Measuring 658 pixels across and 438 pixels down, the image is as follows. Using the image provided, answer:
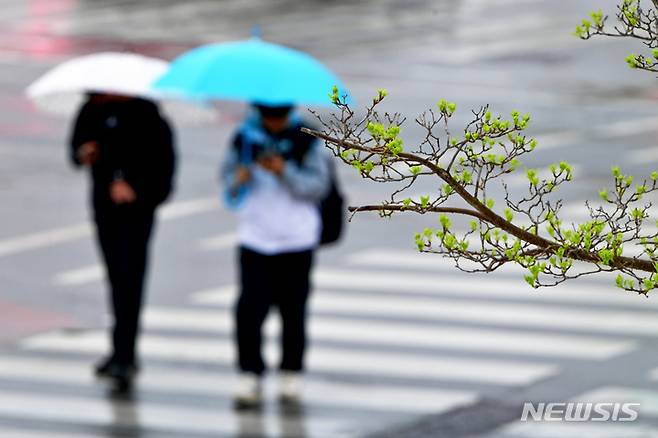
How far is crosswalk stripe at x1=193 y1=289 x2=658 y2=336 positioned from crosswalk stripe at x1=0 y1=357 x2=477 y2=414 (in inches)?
61.5

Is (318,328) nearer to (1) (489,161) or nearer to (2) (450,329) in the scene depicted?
(2) (450,329)

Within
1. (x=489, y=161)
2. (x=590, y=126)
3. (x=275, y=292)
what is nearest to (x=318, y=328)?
(x=275, y=292)

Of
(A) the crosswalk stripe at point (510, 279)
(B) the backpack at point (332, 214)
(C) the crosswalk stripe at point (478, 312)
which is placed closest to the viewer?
(B) the backpack at point (332, 214)

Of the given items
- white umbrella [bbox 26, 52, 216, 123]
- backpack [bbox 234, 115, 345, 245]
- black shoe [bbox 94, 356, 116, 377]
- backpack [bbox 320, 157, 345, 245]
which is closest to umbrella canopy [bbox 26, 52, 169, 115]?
white umbrella [bbox 26, 52, 216, 123]

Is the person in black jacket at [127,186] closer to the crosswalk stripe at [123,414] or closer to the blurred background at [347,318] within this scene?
the blurred background at [347,318]

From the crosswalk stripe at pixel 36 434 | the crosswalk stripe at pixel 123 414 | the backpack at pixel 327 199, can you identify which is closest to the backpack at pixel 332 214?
the backpack at pixel 327 199

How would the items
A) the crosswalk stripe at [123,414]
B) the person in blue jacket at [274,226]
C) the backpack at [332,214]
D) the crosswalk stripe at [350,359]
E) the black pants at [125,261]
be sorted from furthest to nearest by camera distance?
the crosswalk stripe at [350,359]
the black pants at [125,261]
the backpack at [332,214]
the person in blue jacket at [274,226]
the crosswalk stripe at [123,414]

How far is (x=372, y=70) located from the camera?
24.0 metres

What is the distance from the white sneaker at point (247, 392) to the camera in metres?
9.92

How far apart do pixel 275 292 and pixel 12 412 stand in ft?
5.49

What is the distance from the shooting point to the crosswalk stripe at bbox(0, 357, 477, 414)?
993cm

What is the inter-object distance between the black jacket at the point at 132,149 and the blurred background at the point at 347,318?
3.89 feet

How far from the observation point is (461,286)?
1255 centimetres

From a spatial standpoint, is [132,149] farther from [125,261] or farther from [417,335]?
[417,335]
